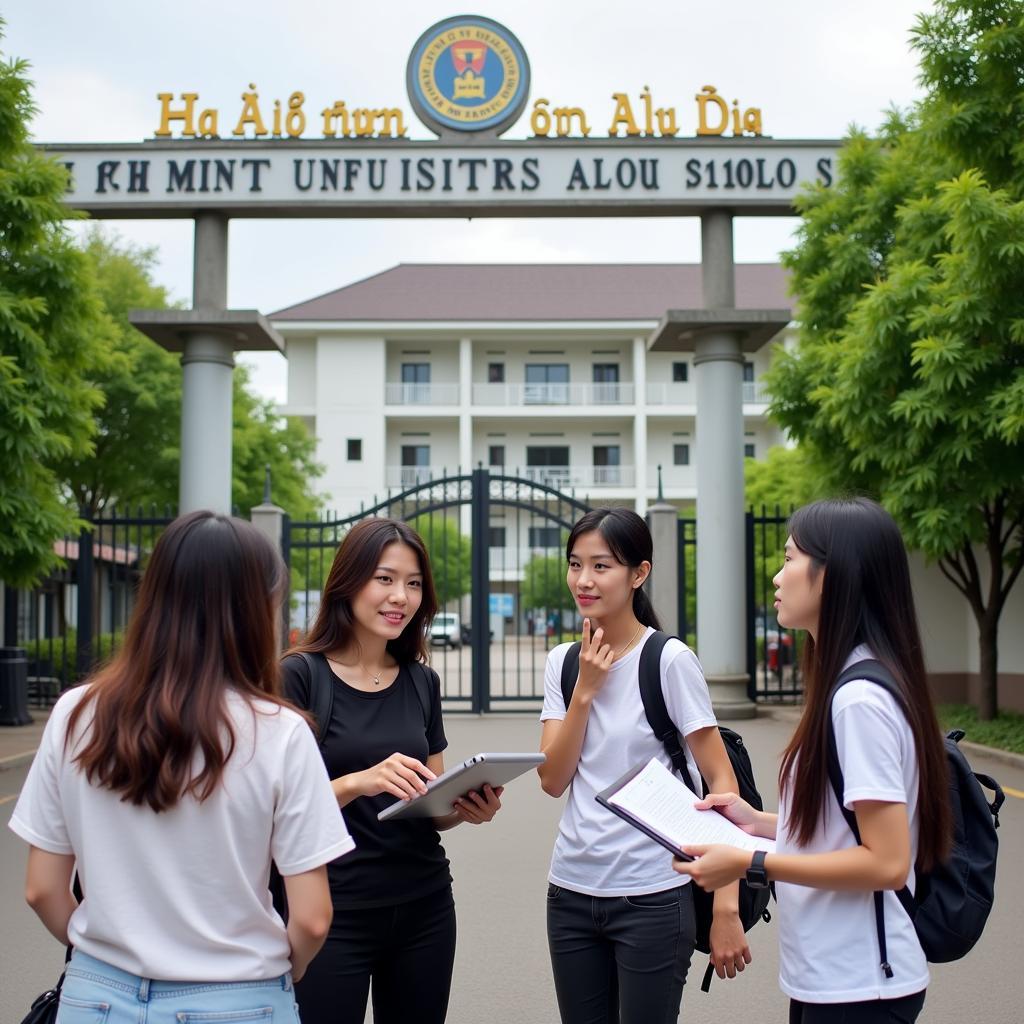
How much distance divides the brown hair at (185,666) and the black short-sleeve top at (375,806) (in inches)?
27.9

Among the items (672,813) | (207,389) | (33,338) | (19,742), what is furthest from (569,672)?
(207,389)

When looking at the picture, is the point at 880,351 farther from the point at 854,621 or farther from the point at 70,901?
the point at 70,901

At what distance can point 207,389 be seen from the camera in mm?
12812

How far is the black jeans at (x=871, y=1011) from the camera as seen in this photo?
6.79 feet

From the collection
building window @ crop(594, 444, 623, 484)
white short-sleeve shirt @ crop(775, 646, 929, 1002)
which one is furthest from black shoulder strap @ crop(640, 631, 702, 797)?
building window @ crop(594, 444, 623, 484)

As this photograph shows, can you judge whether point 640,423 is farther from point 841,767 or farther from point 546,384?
point 841,767

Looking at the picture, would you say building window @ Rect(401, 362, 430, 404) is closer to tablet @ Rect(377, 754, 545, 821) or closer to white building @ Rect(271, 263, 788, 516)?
white building @ Rect(271, 263, 788, 516)

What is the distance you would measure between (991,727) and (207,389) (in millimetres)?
9067

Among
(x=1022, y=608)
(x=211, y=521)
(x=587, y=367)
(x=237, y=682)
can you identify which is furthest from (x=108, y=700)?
(x=587, y=367)

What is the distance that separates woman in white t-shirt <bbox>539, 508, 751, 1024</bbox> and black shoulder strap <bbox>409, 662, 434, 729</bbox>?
1.02 ft

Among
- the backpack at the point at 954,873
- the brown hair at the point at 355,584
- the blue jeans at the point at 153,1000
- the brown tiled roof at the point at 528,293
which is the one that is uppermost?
the brown tiled roof at the point at 528,293

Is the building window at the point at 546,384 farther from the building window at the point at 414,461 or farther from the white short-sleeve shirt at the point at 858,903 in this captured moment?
the white short-sleeve shirt at the point at 858,903

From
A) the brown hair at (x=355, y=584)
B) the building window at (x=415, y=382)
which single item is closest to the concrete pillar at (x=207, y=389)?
the brown hair at (x=355, y=584)

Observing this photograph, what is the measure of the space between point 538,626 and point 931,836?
43.1 m
